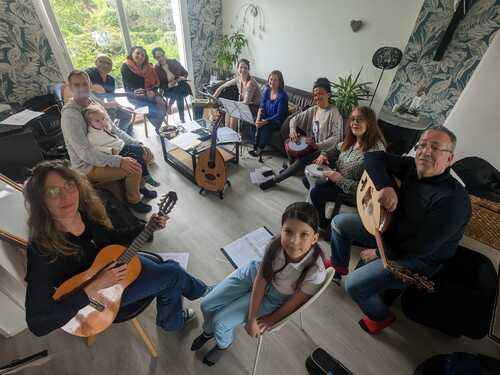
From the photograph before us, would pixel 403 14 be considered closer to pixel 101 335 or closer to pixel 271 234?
pixel 271 234

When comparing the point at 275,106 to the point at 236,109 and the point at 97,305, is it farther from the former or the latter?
the point at 97,305

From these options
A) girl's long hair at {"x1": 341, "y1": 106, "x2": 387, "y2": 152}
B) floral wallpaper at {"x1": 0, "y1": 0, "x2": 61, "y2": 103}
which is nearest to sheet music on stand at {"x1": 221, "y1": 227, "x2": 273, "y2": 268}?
girl's long hair at {"x1": 341, "y1": 106, "x2": 387, "y2": 152}

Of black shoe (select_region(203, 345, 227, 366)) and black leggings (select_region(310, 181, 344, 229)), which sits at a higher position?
black leggings (select_region(310, 181, 344, 229))

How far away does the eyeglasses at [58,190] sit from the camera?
98cm

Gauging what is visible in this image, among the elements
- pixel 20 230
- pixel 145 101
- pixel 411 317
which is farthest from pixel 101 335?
pixel 145 101

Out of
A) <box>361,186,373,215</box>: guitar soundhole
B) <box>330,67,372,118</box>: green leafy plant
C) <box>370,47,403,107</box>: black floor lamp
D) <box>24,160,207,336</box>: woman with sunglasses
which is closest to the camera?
<box>24,160,207,336</box>: woman with sunglasses

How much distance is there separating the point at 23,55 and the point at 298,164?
3592 millimetres

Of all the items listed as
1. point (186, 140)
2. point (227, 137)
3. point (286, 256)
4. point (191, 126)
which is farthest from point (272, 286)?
point (191, 126)

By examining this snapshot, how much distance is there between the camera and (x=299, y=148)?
262 cm

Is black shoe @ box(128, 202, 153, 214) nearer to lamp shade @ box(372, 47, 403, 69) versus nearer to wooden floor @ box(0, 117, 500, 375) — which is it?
wooden floor @ box(0, 117, 500, 375)

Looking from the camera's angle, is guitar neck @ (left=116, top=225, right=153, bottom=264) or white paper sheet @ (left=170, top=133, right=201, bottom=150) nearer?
guitar neck @ (left=116, top=225, right=153, bottom=264)

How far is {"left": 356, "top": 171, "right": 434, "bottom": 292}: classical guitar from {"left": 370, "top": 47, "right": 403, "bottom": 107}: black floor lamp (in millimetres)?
1796

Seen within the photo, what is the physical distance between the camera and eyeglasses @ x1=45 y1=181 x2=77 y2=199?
3.21 feet

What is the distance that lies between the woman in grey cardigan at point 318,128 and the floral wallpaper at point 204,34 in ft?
9.64
